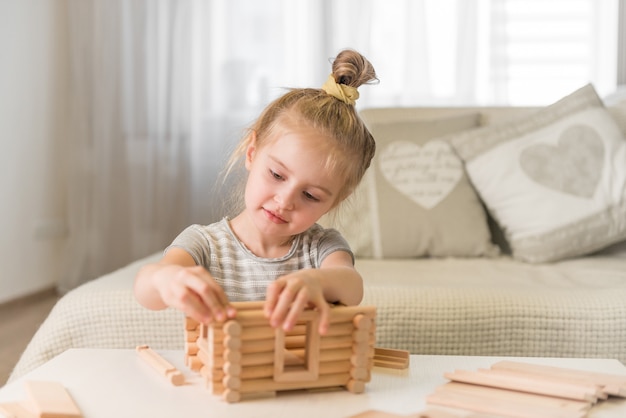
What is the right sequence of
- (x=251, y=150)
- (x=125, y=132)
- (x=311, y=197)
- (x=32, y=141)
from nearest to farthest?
(x=311, y=197) < (x=251, y=150) < (x=32, y=141) < (x=125, y=132)

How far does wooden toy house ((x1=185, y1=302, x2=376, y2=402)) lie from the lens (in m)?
0.82

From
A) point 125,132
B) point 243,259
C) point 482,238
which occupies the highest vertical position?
point 125,132

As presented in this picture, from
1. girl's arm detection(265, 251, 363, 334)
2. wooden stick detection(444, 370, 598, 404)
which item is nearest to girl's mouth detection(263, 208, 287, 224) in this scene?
girl's arm detection(265, 251, 363, 334)

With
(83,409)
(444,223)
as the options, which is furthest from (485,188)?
(83,409)

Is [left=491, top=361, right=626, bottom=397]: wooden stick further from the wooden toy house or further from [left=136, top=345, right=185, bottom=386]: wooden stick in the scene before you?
[left=136, top=345, right=185, bottom=386]: wooden stick

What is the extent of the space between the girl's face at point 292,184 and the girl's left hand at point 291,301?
20 centimetres

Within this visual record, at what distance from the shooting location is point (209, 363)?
84cm

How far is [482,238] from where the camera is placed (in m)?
2.01

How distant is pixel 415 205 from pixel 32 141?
1.68m

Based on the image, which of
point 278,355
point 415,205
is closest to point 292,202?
point 278,355

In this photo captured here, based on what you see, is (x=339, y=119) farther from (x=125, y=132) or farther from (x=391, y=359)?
(x=125, y=132)

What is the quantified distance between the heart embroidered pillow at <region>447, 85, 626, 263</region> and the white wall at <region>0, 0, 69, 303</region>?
5.51 feet

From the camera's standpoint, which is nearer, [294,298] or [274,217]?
[294,298]

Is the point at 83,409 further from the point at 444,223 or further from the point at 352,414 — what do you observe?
the point at 444,223
